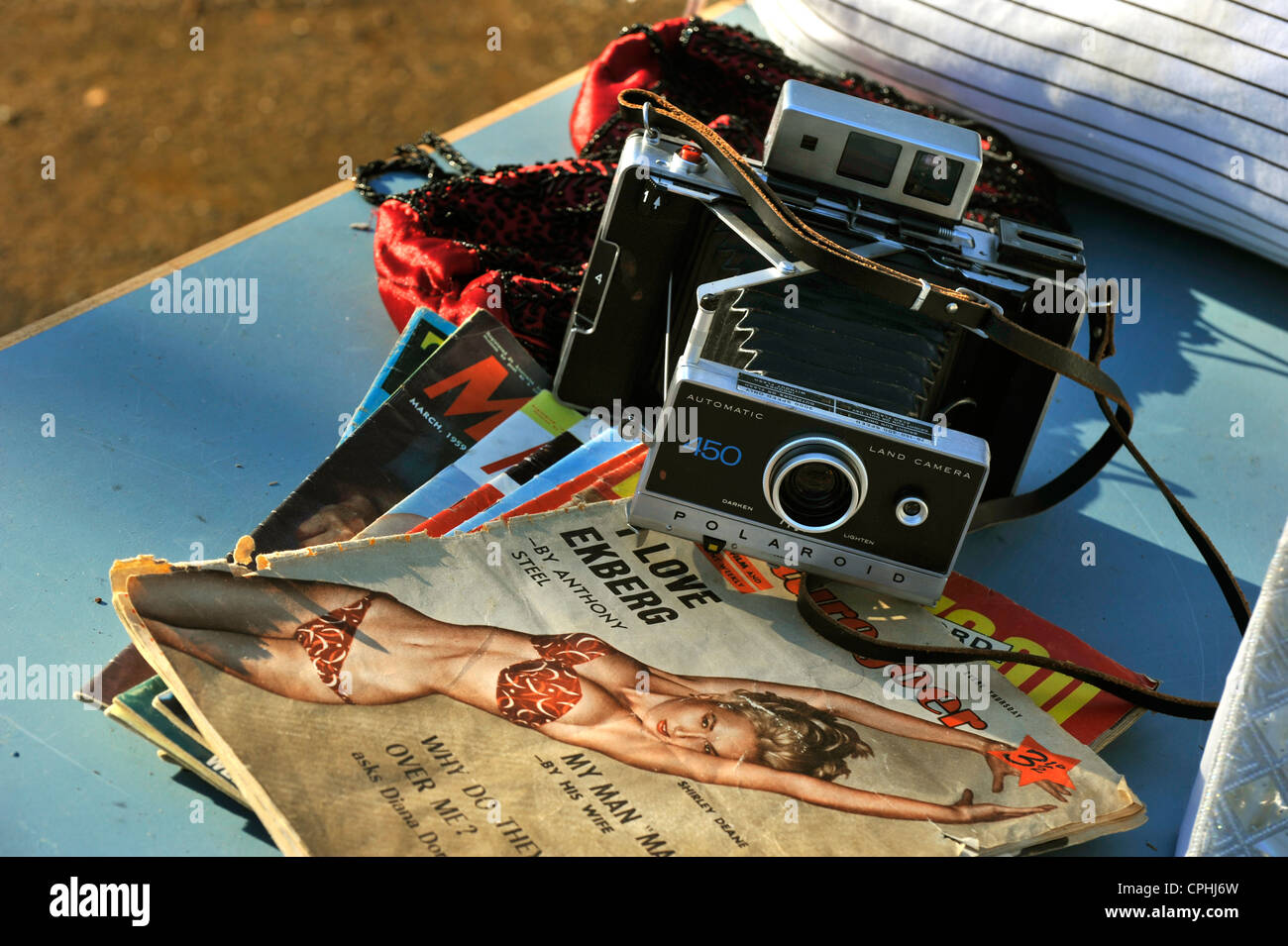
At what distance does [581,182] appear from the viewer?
85 cm

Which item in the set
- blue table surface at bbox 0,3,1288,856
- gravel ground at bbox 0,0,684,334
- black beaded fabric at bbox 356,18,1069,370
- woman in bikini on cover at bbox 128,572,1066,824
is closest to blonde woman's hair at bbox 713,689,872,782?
woman in bikini on cover at bbox 128,572,1066,824

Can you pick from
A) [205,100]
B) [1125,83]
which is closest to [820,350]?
[1125,83]

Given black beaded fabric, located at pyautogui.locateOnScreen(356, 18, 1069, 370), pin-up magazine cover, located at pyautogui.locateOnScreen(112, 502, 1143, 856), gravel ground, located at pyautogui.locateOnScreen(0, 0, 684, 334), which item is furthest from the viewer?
gravel ground, located at pyautogui.locateOnScreen(0, 0, 684, 334)

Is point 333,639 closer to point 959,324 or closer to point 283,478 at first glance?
point 283,478

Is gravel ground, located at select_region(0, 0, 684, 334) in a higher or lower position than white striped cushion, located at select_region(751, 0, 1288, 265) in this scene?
lower

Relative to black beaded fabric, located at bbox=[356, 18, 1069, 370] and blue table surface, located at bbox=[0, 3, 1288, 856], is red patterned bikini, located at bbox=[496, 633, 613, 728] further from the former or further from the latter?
black beaded fabric, located at bbox=[356, 18, 1069, 370]

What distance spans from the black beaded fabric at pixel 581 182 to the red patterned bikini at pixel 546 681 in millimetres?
271

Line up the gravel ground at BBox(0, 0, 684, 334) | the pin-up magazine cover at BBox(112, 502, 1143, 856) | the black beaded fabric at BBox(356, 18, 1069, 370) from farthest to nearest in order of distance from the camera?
the gravel ground at BBox(0, 0, 684, 334), the black beaded fabric at BBox(356, 18, 1069, 370), the pin-up magazine cover at BBox(112, 502, 1143, 856)

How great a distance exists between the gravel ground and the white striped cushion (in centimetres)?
85

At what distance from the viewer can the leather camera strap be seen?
0.56m

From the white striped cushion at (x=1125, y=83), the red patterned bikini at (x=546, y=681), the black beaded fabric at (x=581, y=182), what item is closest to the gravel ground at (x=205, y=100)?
the black beaded fabric at (x=581, y=182)

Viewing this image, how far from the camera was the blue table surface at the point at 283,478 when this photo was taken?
1.70ft

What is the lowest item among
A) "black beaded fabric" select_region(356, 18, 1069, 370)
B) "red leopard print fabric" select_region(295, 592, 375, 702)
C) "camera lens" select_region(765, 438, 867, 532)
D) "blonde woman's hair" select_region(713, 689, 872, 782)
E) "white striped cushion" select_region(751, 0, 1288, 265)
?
"blonde woman's hair" select_region(713, 689, 872, 782)

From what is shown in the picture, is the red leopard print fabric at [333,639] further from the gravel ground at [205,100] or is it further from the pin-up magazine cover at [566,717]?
the gravel ground at [205,100]
